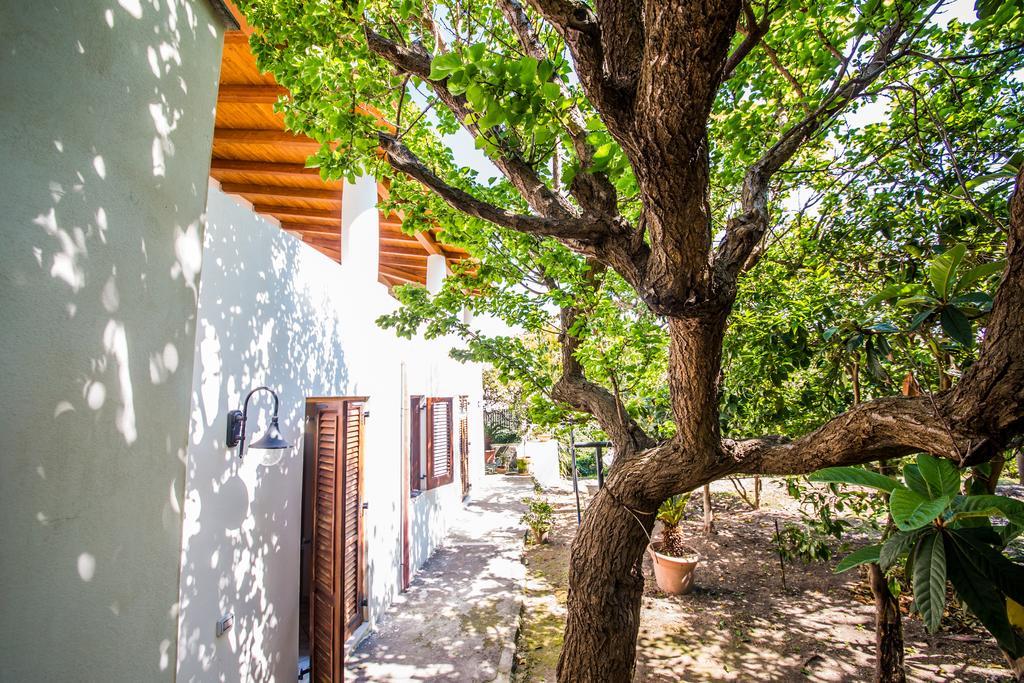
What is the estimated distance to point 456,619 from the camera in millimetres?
5031

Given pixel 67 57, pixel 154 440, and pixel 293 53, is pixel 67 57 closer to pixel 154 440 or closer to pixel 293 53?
pixel 293 53

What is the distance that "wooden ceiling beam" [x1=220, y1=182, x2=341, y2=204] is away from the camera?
6.35m

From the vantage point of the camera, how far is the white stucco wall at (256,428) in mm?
2553

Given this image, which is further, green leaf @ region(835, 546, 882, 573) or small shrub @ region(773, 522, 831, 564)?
small shrub @ region(773, 522, 831, 564)

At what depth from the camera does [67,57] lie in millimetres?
1413

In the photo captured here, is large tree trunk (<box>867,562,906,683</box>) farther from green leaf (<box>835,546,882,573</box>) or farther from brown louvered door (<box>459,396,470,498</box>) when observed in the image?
brown louvered door (<box>459,396,470,498</box>)

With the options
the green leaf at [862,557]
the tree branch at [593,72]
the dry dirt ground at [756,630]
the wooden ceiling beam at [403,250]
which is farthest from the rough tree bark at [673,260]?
the wooden ceiling beam at [403,250]

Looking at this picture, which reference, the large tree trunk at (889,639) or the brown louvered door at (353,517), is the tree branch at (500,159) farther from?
the large tree trunk at (889,639)

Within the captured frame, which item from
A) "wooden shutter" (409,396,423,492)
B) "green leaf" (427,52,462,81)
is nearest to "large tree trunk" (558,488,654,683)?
"green leaf" (427,52,462,81)

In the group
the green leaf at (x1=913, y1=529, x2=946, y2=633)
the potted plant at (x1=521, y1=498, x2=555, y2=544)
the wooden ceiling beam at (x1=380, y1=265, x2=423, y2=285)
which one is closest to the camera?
the green leaf at (x1=913, y1=529, x2=946, y2=633)

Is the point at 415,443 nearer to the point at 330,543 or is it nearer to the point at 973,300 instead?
the point at 330,543

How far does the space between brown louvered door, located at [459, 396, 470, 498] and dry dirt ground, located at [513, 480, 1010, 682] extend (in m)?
3.13

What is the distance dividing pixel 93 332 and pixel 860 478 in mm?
2998

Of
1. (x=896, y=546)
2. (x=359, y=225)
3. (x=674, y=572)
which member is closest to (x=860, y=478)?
(x=896, y=546)
